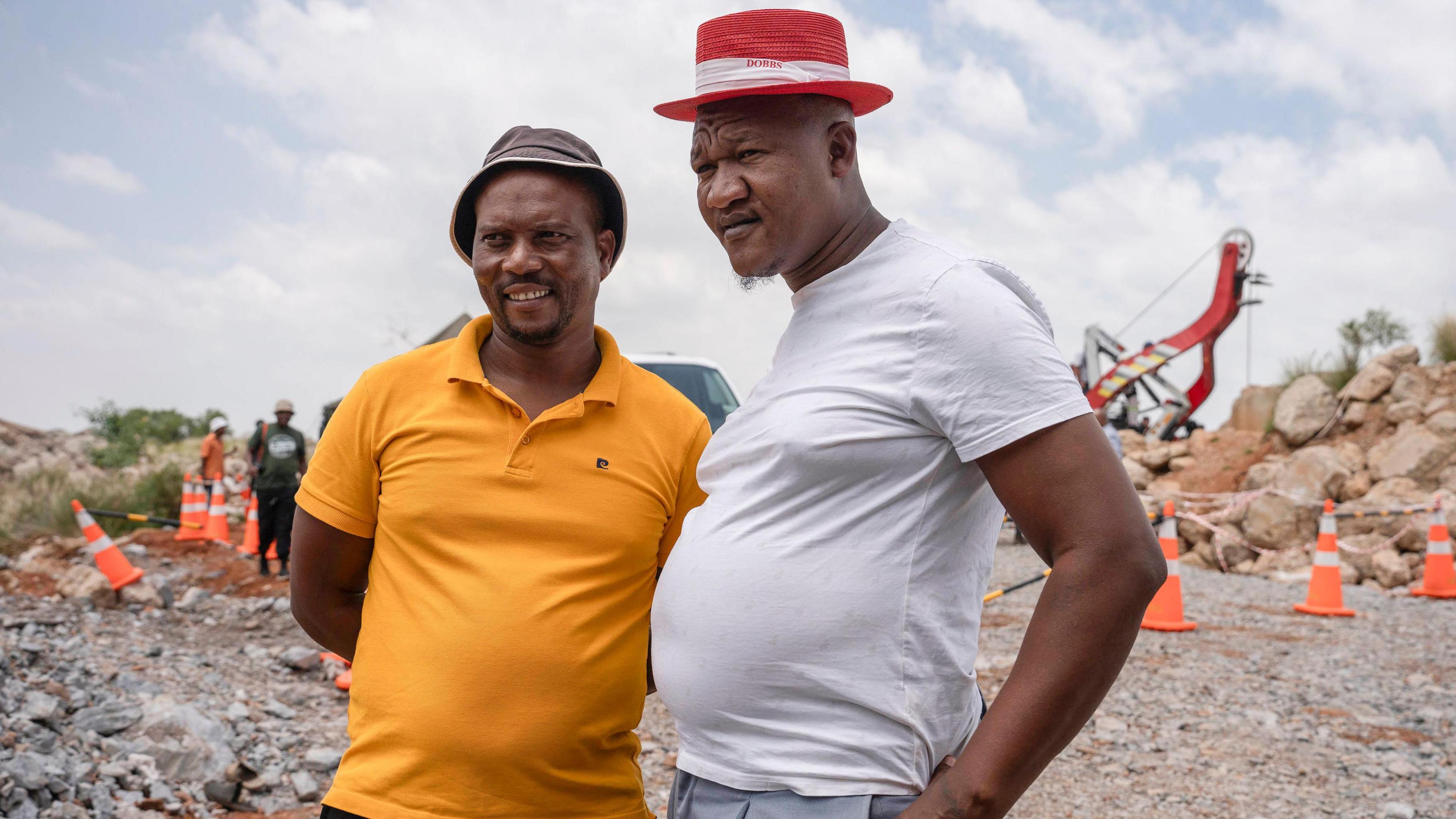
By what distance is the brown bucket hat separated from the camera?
7.32ft

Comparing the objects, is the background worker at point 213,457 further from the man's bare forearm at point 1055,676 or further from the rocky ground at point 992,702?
the man's bare forearm at point 1055,676

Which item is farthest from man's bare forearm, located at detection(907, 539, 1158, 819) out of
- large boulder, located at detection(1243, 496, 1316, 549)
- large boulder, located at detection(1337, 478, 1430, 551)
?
large boulder, located at detection(1243, 496, 1316, 549)

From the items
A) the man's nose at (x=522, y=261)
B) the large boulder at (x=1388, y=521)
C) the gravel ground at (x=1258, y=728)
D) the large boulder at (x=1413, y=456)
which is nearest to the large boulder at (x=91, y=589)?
the gravel ground at (x=1258, y=728)

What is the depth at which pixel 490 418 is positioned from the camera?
7.14 feet

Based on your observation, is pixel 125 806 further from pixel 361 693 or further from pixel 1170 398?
pixel 1170 398

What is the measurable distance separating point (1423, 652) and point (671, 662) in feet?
27.6

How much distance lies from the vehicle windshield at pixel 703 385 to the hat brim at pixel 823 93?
6019 millimetres

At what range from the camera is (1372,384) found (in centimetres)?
1786

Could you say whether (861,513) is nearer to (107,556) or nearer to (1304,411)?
(107,556)

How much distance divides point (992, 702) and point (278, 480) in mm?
10463

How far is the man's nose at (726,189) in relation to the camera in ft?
5.93

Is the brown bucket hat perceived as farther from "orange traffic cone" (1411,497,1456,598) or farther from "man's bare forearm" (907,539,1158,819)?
"orange traffic cone" (1411,497,1456,598)

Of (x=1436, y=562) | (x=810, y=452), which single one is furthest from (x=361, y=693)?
(x=1436, y=562)

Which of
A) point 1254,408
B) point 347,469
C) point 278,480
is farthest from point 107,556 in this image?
point 1254,408
